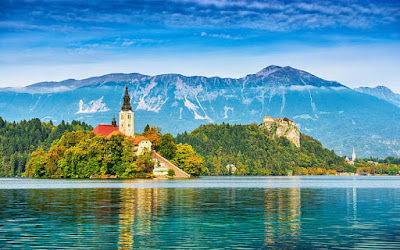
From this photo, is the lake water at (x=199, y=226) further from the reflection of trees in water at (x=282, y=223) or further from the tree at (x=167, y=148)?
the tree at (x=167, y=148)

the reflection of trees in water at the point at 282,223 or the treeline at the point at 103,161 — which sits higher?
the treeline at the point at 103,161

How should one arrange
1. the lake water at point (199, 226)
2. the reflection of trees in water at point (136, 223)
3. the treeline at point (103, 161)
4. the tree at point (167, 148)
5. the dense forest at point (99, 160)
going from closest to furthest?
the lake water at point (199, 226)
the reflection of trees in water at point (136, 223)
the treeline at point (103, 161)
the dense forest at point (99, 160)
the tree at point (167, 148)

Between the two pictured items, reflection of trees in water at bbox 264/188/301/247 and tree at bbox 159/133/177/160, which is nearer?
reflection of trees in water at bbox 264/188/301/247

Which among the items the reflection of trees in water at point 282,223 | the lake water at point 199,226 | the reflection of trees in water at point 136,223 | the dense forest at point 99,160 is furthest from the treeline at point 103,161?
the reflection of trees in water at point 282,223

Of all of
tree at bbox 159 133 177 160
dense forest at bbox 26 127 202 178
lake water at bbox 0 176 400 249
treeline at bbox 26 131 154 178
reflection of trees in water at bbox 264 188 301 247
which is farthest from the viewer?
tree at bbox 159 133 177 160

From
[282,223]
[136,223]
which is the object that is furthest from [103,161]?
[282,223]

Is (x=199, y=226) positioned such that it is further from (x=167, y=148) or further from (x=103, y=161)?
(x=167, y=148)

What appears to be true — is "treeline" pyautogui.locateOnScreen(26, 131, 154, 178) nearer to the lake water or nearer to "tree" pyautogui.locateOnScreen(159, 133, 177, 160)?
"tree" pyautogui.locateOnScreen(159, 133, 177, 160)

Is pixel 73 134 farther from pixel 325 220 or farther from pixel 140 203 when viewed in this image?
pixel 325 220

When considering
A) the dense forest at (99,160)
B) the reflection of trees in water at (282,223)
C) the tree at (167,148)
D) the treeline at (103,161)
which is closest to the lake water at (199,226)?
the reflection of trees in water at (282,223)

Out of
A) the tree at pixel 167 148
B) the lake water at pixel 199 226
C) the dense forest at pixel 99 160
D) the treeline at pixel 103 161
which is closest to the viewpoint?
the lake water at pixel 199 226

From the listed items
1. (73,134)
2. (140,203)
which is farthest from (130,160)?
(140,203)

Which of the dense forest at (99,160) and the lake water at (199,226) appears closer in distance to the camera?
the lake water at (199,226)

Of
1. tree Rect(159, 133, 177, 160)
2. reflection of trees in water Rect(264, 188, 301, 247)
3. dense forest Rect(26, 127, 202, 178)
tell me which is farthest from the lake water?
tree Rect(159, 133, 177, 160)
